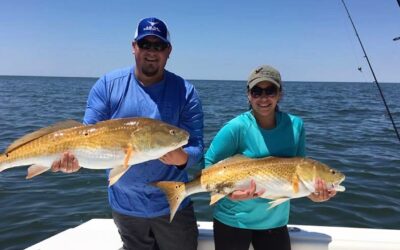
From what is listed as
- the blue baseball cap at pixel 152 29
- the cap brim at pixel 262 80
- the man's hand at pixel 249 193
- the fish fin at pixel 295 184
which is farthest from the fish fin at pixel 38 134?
the fish fin at pixel 295 184

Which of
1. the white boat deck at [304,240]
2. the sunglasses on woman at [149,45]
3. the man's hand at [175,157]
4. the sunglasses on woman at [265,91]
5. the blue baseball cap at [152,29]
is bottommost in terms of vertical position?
the white boat deck at [304,240]

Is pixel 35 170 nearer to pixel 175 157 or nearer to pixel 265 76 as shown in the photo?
pixel 175 157

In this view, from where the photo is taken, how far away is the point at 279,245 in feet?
12.2

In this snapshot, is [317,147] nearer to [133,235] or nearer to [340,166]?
[340,166]

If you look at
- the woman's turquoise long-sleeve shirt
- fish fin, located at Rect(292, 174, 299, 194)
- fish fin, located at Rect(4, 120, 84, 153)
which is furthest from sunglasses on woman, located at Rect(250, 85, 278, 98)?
fish fin, located at Rect(4, 120, 84, 153)

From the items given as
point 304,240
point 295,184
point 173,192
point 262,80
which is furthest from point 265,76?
point 304,240

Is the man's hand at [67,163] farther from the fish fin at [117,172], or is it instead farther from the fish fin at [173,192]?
the fish fin at [173,192]

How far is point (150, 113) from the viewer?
3.47 metres

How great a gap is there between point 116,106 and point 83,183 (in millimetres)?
6474

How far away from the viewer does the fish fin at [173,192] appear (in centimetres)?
337

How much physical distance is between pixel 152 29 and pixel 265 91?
110 centimetres

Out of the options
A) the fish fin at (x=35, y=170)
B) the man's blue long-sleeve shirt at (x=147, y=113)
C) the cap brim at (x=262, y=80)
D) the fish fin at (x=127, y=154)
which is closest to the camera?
the fish fin at (x=127, y=154)

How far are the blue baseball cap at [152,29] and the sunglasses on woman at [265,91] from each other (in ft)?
2.80

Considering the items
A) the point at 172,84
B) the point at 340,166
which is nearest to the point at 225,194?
the point at 172,84
